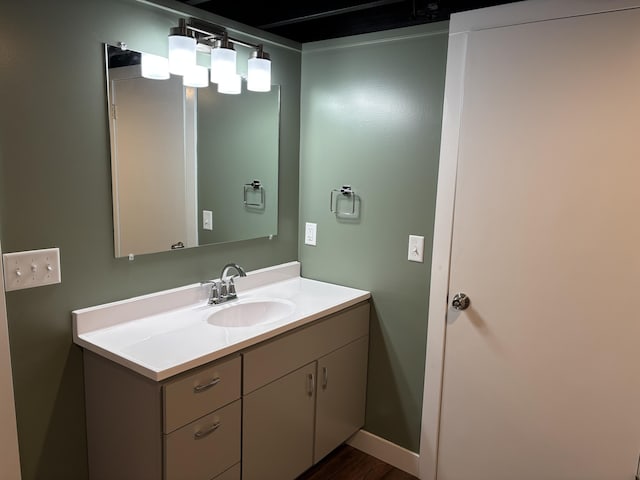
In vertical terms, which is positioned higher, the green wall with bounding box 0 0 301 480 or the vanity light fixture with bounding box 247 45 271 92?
the vanity light fixture with bounding box 247 45 271 92

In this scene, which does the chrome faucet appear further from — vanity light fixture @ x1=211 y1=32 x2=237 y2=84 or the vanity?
vanity light fixture @ x1=211 y1=32 x2=237 y2=84

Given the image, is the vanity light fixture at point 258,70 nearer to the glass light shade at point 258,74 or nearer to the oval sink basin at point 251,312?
the glass light shade at point 258,74

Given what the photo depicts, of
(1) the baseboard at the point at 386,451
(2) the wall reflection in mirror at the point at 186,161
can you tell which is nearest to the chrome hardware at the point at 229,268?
(2) the wall reflection in mirror at the point at 186,161

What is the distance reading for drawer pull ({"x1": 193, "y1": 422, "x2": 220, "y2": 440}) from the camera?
5.21 ft

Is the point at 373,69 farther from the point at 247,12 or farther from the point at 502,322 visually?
the point at 502,322

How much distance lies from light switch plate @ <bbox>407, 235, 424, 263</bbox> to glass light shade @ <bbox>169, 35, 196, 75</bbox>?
1220 millimetres

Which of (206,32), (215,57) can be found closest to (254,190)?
(215,57)

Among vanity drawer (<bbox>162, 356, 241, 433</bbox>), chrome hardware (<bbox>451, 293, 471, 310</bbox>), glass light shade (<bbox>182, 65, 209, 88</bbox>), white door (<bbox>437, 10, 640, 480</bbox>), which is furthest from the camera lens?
chrome hardware (<bbox>451, 293, 471, 310</bbox>)

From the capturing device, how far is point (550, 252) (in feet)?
6.02

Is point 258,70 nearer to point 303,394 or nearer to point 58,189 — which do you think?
point 58,189

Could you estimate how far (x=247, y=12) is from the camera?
7.00 ft

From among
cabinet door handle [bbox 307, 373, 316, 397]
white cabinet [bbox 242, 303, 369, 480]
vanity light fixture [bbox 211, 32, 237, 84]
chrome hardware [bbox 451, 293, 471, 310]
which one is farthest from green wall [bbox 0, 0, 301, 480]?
chrome hardware [bbox 451, 293, 471, 310]

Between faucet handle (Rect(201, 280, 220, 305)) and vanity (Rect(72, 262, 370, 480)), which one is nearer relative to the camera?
vanity (Rect(72, 262, 370, 480))

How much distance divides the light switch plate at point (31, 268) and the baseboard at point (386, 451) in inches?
66.3
